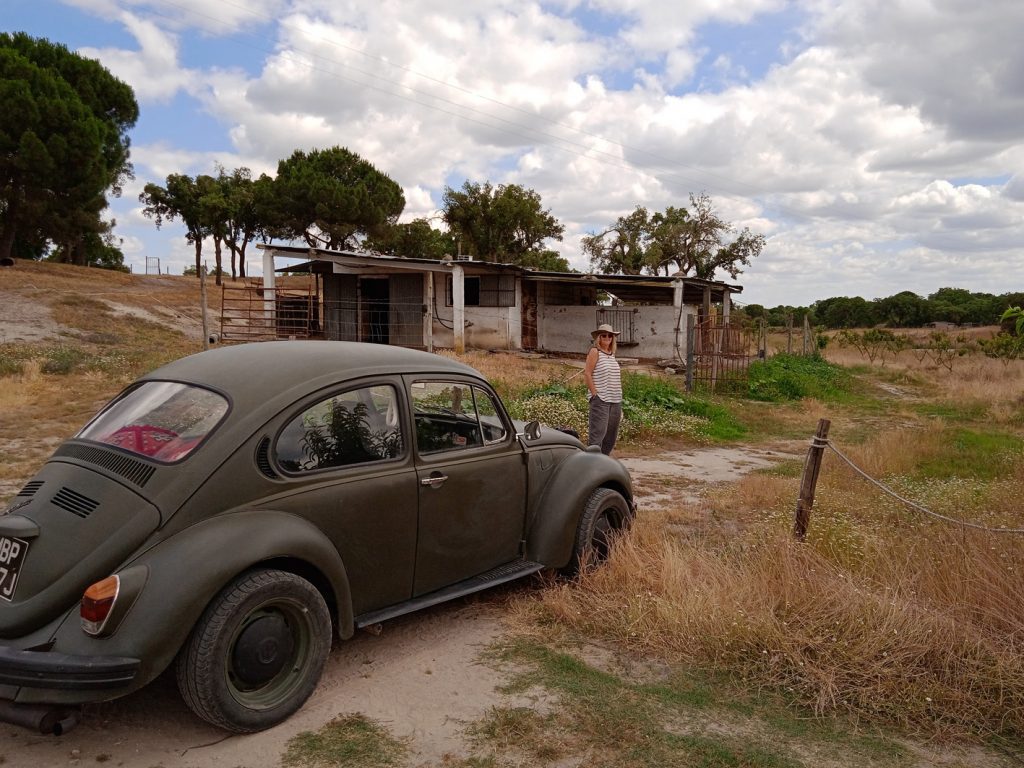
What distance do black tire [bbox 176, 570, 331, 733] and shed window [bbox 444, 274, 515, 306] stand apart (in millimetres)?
21211

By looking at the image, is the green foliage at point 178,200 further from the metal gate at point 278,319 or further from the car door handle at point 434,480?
the car door handle at point 434,480

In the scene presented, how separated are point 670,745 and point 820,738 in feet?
2.27

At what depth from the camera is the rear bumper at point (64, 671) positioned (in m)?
2.69

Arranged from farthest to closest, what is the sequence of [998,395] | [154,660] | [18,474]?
[998,395]
[18,474]
[154,660]

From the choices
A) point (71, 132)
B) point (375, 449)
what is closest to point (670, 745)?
point (375, 449)

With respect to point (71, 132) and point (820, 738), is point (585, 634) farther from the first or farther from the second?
point (71, 132)

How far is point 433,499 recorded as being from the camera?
157 inches

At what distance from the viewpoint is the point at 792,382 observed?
18344 mm

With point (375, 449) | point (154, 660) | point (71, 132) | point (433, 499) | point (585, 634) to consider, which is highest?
point (71, 132)

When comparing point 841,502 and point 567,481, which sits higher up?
point 567,481

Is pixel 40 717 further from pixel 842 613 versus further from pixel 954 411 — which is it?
pixel 954 411

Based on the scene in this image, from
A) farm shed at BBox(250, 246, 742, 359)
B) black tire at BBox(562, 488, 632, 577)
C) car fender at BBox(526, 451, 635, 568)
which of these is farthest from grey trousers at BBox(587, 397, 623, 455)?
farm shed at BBox(250, 246, 742, 359)

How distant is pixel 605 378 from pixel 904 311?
218 feet

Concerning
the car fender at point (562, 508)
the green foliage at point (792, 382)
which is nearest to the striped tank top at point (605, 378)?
the car fender at point (562, 508)
